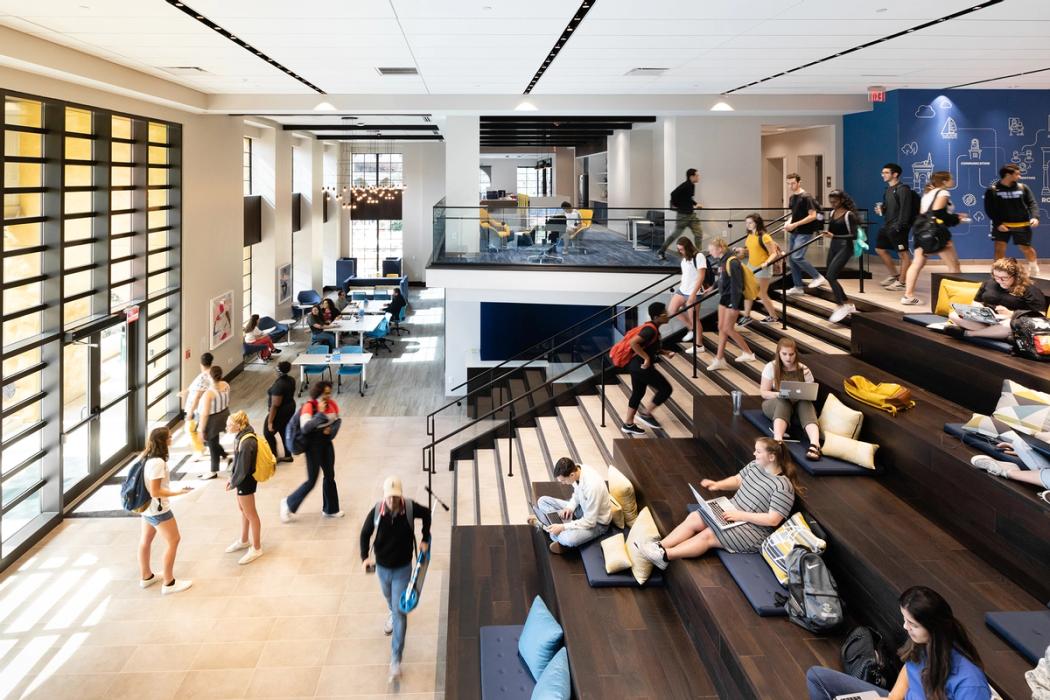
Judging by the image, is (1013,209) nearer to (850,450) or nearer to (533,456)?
(850,450)

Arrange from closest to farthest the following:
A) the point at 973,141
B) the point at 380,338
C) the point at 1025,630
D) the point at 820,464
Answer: the point at 1025,630 → the point at 820,464 → the point at 973,141 → the point at 380,338

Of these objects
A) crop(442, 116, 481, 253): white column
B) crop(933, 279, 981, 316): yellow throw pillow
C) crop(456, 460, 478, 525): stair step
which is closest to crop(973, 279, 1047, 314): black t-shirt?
crop(933, 279, 981, 316): yellow throw pillow

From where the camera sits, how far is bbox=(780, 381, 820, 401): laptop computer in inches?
258

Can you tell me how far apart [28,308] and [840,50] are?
994 centimetres

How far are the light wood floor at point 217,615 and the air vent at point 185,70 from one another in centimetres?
573

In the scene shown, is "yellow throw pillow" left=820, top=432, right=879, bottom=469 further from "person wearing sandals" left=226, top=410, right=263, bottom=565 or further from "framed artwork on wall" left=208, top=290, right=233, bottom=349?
"framed artwork on wall" left=208, top=290, right=233, bottom=349

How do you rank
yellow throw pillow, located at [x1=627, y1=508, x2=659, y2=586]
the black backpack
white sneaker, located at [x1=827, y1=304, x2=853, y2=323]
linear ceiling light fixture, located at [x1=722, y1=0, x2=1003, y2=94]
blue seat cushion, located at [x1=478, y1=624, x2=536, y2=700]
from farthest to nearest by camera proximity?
white sneaker, located at [x1=827, y1=304, x2=853, y2=323], linear ceiling light fixture, located at [x1=722, y1=0, x2=1003, y2=94], yellow throw pillow, located at [x1=627, y1=508, x2=659, y2=586], blue seat cushion, located at [x1=478, y1=624, x2=536, y2=700], the black backpack

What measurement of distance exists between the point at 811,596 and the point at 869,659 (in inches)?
22.1

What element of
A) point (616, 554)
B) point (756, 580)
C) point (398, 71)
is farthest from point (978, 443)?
point (398, 71)

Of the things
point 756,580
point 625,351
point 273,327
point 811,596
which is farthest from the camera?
point 273,327

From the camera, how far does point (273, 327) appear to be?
1989 centimetres

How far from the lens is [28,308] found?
29.3 feet

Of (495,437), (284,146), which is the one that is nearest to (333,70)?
(495,437)

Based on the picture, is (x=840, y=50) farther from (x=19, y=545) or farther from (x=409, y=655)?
(x=19, y=545)
